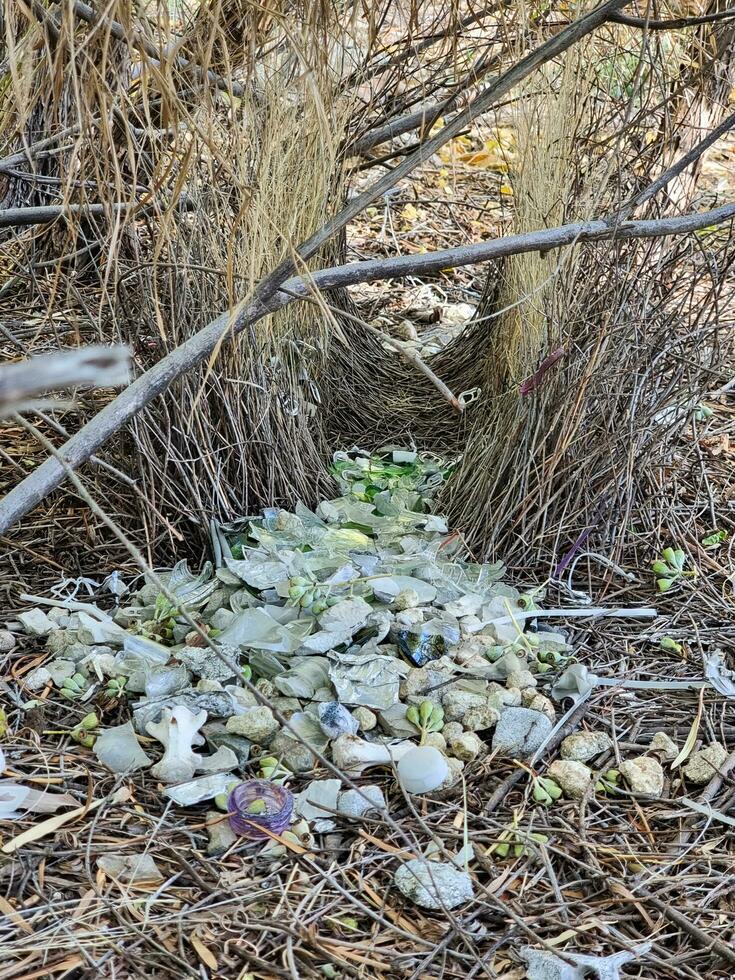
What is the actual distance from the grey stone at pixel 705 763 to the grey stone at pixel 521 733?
226 millimetres

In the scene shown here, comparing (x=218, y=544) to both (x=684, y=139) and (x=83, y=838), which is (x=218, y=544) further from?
(x=684, y=139)

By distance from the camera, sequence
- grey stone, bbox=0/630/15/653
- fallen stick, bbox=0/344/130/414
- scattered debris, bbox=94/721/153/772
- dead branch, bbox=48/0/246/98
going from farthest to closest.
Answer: grey stone, bbox=0/630/15/653, scattered debris, bbox=94/721/153/772, dead branch, bbox=48/0/246/98, fallen stick, bbox=0/344/130/414

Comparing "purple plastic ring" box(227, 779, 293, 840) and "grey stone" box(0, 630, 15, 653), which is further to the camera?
"grey stone" box(0, 630, 15, 653)

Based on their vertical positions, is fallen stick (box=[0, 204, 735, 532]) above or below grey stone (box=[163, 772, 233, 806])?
above

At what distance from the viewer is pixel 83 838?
1395 mm

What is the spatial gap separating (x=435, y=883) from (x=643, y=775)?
0.43 meters

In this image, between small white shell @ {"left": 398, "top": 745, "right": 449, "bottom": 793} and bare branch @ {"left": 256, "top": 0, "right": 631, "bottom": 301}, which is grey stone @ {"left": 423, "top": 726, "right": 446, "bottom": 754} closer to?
small white shell @ {"left": 398, "top": 745, "right": 449, "bottom": 793}

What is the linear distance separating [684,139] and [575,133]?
0.34 metres

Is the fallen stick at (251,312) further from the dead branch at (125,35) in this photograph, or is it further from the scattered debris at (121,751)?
the scattered debris at (121,751)

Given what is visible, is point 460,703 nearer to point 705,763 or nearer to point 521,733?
point 521,733

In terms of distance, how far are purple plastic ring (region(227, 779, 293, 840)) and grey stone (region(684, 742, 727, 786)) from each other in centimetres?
63

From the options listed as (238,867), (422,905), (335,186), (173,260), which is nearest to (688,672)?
(422,905)

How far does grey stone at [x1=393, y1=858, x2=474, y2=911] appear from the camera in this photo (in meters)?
1.31

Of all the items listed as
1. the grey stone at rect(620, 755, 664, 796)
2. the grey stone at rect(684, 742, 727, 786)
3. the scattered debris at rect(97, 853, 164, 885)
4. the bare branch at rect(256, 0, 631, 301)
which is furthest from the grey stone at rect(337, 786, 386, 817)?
the bare branch at rect(256, 0, 631, 301)
